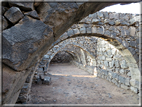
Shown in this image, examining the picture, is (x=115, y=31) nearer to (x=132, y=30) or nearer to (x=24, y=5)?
(x=132, y=30)

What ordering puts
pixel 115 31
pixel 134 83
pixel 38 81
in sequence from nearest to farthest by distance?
pixel 115 31 < pixel 134 83 < pixel 38 81

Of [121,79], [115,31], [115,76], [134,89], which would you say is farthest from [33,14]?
[115,76]

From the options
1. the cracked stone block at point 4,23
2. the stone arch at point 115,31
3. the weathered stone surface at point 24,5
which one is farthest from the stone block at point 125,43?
the cracked stone block at point 4,23

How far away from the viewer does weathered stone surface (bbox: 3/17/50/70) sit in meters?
0.86

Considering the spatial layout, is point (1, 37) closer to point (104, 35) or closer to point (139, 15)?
point (104, 35)

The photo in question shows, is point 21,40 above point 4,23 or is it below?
below

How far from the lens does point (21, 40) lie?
91 cm

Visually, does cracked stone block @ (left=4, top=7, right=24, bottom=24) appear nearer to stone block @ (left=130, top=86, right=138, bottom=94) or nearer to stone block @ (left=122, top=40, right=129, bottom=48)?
stone block @ (left=122, top=40, right=129, bottom=48)

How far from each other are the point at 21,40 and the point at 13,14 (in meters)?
0.25

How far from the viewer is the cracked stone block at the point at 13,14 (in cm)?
92

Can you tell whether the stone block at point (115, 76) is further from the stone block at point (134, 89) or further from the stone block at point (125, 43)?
the stone block at point (125, 43)

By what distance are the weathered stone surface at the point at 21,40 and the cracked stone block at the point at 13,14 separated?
0.05 m

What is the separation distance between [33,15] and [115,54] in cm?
548

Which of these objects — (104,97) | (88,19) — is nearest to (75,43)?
(88,19)
